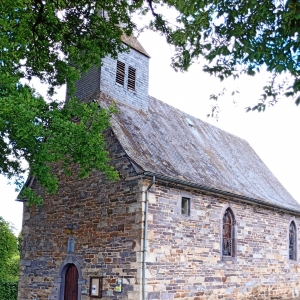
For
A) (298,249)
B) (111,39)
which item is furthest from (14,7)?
(298,249)

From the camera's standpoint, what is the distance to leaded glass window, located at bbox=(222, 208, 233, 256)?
15914mm

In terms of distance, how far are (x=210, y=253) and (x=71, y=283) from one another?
473 centimetres

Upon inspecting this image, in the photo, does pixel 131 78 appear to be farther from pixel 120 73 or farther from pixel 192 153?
pixel 192 153

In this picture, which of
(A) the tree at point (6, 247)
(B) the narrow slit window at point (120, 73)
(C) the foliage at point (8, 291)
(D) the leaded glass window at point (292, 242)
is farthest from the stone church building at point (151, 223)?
(A) the tree at point (6, 247)

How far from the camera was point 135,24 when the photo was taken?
39.1 feet

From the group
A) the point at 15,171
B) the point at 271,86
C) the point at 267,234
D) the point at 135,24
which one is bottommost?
the point at 267,234

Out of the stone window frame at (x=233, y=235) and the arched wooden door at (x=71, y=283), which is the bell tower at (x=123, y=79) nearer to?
the stone window frame at (x=233, y=235)

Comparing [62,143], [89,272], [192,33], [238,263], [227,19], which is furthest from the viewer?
[238,263]

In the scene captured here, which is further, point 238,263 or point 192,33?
point 238,263

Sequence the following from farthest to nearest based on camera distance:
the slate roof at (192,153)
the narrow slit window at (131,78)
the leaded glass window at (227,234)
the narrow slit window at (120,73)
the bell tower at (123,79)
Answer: the narrow slit window at (131,78) → the narrow slit window at (120,73) → the bell tower at (123,79) → the leaded glass window at (227,234) → the slate roof at (192,153)

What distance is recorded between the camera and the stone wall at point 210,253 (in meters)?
13.2

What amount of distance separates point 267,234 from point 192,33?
11994 millimetres

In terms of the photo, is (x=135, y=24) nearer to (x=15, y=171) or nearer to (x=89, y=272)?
(x=15, y=171)

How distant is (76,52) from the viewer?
11930 millimetres
